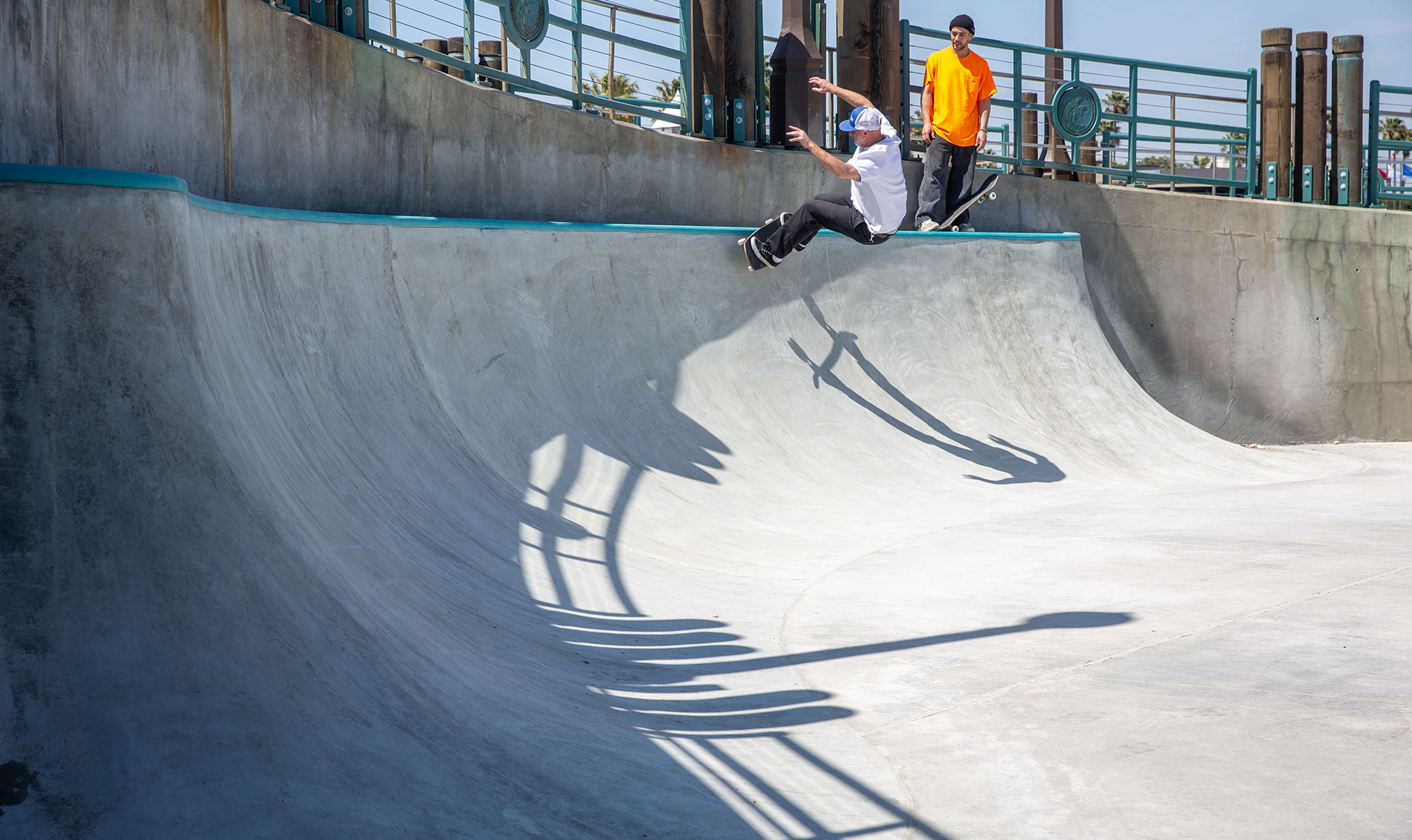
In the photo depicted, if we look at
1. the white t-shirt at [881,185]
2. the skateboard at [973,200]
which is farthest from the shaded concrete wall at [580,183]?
the white t-shirt at [881,185]

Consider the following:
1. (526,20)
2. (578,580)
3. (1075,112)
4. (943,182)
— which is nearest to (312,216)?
(578,580)

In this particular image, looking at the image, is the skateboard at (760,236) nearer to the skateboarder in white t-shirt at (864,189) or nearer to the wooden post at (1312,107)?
the skateboarder in white t-shirt at (864,189)

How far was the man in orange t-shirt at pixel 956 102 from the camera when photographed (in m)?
10.6

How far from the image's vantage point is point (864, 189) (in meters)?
8.26

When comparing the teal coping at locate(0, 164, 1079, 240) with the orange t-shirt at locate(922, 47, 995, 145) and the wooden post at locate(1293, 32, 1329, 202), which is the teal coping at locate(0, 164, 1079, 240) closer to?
the orange t-shirt at locate(922, 47, 995, 145)

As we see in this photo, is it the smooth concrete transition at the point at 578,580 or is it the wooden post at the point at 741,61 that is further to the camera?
the wooden post at the point at 741,61

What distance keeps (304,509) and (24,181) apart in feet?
5.22

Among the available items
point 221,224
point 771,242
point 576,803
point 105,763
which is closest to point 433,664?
point 576,803

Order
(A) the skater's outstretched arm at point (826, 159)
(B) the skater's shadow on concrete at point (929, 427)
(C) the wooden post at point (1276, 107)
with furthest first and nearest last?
1. (C) the wooden post at point (1276, 107)
2. (B) the skater's shadow on concrete at point (929, 427)
3. (A) the skater's outstretched arm at point (826, 159)

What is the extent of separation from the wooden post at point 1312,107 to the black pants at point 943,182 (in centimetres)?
575

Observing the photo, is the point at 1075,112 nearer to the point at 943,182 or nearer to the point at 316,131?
the point at 943,182

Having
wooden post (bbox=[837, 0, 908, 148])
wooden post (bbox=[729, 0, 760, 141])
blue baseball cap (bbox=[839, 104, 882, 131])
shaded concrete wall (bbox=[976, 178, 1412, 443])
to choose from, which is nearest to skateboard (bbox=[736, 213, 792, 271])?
blue baseball cap (bbox=[839, 104, 882, 131])

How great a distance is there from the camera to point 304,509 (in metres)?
4.11

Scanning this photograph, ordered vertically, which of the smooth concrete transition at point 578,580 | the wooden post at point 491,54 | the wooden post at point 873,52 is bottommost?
the smooth concrete transition at point 578,580
